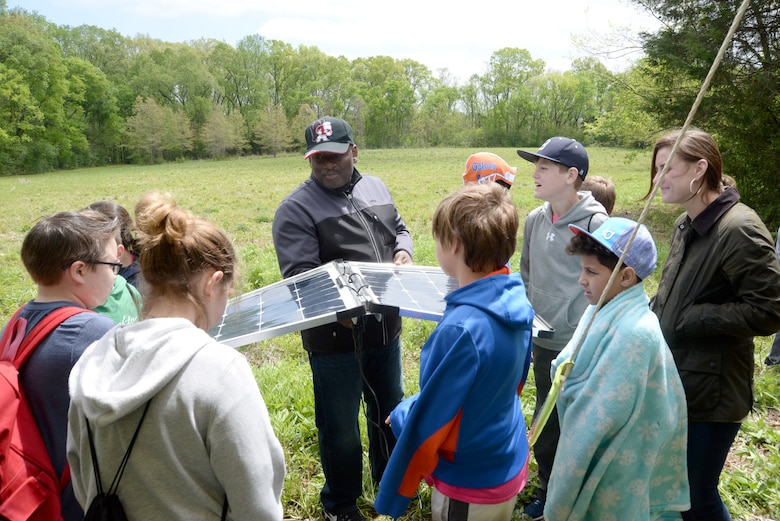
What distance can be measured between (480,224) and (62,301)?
1.91 meters

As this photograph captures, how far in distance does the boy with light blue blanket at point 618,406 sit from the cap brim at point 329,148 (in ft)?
5.41

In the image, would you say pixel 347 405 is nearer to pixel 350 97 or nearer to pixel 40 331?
pixel 40 331

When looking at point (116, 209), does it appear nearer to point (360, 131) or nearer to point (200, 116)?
point (200, 116)

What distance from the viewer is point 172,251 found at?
5.60 feet

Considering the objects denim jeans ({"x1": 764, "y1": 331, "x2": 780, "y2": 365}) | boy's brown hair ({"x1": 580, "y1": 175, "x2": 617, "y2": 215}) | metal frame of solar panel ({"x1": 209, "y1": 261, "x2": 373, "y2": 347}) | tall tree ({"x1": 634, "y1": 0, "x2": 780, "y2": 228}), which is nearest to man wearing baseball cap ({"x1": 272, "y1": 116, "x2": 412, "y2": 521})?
metal frame of solar panel ({"x1": 209, "y1": 261, "x2": 373, "y2": 347})

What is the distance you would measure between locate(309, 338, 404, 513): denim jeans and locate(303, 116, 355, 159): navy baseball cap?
131 cm

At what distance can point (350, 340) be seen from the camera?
10.4ft

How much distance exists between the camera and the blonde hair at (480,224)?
7.03ft

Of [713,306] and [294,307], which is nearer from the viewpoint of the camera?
[294,307]

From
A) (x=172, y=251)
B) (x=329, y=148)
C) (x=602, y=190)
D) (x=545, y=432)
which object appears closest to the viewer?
(x=172, y=251)

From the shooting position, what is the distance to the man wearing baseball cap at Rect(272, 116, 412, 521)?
3195 millimetres

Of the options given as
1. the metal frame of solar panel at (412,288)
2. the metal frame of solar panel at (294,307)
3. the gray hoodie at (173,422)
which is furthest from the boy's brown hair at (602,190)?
the gray hoodie at (173,422)

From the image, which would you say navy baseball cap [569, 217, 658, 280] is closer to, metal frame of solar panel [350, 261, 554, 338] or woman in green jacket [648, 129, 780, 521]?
woman in green jacket [648, 129, 780, 521]

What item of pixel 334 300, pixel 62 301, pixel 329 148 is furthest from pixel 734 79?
pixel 62 301
